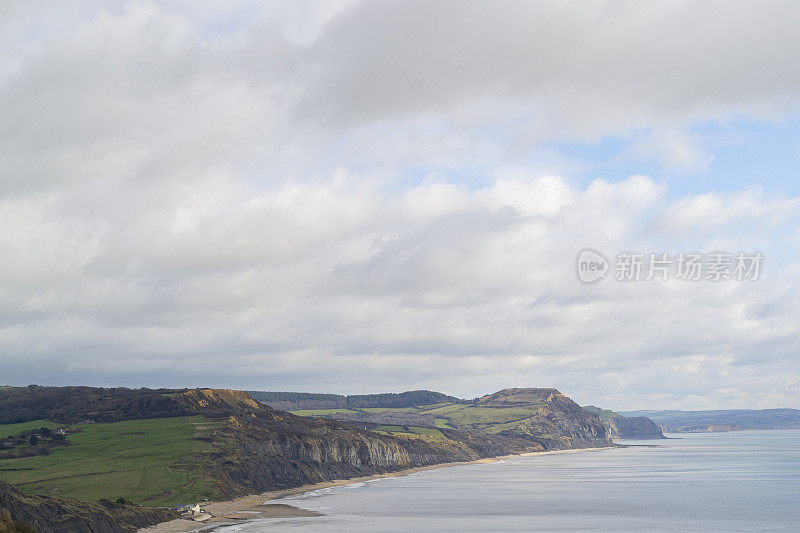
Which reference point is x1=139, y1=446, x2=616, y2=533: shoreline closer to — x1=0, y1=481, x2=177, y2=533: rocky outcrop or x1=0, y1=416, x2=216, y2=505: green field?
x1=0, y1=481, x2=177, y2=533: rocky outcrop

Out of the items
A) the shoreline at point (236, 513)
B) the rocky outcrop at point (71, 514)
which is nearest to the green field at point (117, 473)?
the shoreline at point (236, 513)

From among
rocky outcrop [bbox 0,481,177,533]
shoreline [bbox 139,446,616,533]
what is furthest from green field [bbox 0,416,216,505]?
rocky outcrop [bbox 0,481,177,533]

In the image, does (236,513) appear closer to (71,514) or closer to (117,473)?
(117,473)

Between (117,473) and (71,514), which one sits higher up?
(117,473)

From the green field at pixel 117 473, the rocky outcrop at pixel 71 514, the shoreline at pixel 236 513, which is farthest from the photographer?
the green field at pixel 117 473

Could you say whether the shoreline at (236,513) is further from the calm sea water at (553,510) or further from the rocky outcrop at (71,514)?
the calm sea water at (553,510)

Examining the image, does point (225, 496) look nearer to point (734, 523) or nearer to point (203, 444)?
point (203, 444)

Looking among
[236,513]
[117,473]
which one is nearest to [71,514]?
[236,513]
